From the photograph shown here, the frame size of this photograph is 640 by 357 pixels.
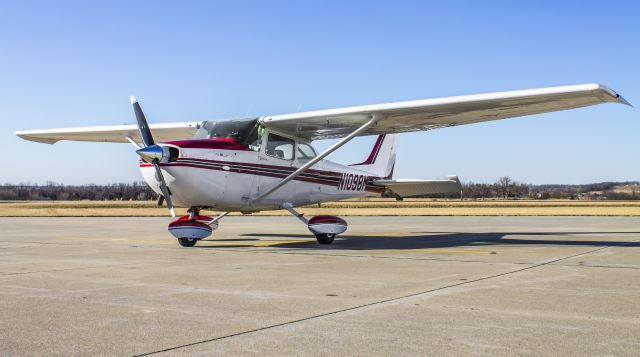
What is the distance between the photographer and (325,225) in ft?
44.4

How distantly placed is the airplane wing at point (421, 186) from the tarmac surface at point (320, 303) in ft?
16.1

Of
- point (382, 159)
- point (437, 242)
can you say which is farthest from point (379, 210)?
point (437, 242)

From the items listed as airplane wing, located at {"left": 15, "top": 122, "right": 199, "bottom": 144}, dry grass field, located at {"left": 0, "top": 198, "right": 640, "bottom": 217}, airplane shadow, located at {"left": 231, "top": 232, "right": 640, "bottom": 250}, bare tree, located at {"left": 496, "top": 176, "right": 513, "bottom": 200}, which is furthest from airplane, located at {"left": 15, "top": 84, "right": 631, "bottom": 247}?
bare tree, located at {"left": 496, "top": 176, "right": 513, "bottom": 200}

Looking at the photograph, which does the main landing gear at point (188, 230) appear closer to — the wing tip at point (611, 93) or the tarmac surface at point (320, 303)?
the tarmac surface at point (320, 303)

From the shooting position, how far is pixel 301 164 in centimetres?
1426

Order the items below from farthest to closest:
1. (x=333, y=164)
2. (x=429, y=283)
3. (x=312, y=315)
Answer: (x=333, y=164) → (x=429, y=283) → (x=312, y=315)

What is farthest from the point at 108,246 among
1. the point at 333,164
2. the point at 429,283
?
the point at 429,283

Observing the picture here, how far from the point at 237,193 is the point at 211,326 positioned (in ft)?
27.1

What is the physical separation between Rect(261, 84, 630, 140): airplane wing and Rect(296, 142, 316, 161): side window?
0.33 meters

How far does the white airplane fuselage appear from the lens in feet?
39.0

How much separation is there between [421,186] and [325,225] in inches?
155

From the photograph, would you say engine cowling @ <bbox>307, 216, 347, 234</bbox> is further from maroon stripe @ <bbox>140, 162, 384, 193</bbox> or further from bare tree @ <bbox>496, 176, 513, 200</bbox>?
bare tree @ <bbox>496, 176, 513, 200</bbox>

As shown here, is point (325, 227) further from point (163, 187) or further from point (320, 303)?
point (320, 303)

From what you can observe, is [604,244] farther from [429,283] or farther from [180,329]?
[180,329]
